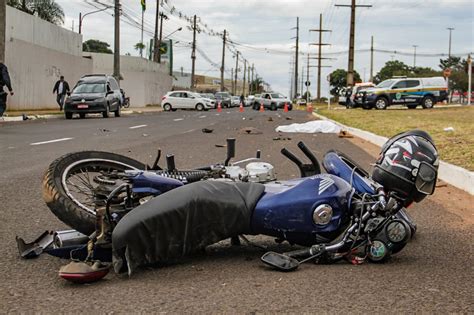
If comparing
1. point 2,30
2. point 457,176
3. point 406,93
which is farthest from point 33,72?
point 457,176

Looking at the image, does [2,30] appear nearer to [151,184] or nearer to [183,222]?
[151,184]

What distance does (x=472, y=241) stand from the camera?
476 cm

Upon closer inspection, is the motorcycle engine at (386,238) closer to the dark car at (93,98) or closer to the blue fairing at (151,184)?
the blue fairing at (151,184)

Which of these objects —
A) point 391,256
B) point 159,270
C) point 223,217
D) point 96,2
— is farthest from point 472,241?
point 96,2

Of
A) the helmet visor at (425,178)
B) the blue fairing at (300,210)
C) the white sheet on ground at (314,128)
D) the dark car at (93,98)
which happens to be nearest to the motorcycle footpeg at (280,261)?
the blue fairing at (300,210)

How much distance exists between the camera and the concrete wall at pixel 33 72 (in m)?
29.8

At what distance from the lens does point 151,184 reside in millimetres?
3848

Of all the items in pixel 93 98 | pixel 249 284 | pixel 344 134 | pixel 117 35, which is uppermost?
pixel 117 35

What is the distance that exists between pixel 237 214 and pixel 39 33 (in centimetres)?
3250

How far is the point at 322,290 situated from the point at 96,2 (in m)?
40.9

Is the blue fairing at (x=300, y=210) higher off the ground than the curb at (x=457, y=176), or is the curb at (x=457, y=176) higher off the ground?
the blue fairing at (x=300, y=210)

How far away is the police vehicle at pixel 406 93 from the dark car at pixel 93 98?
16064 mm

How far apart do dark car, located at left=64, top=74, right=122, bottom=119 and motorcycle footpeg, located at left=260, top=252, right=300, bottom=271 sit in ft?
76.9

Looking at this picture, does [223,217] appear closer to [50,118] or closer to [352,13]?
[50,118]
